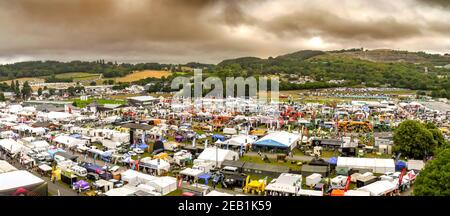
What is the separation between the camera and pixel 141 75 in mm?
46062

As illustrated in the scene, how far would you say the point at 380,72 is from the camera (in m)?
49.6

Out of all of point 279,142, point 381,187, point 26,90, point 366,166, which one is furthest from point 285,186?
point 26,90

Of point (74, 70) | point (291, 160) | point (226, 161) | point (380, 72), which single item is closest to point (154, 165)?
point (226, 161)

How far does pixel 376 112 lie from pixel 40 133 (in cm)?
1880

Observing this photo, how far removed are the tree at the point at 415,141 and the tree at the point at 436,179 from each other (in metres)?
5.78

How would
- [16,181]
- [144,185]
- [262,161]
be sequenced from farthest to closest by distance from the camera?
1. [262,161]
2. [144,185]
3. [16,181]

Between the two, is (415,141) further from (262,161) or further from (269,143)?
(262,161)

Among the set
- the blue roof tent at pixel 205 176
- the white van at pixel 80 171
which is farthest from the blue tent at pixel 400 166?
the white van at pixel 80 171

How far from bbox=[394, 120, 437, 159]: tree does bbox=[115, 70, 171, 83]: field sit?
3672 centimetres

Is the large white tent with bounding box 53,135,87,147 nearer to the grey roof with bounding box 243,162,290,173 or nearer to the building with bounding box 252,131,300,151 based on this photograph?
the building with bounding box 252,131,300,151

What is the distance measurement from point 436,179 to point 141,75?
42892mm

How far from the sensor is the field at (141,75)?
44584 millimetres
